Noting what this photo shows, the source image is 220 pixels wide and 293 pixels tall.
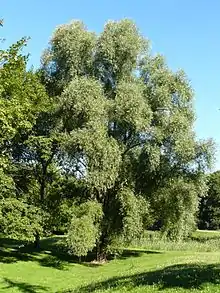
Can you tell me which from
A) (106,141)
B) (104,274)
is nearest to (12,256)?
(104,274)

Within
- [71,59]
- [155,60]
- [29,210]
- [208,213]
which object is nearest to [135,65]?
[155,60]

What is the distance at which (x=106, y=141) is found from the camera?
35.7m

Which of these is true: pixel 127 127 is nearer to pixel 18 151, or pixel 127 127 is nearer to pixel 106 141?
pixel 106 141

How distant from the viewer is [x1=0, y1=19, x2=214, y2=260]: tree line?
118 ft

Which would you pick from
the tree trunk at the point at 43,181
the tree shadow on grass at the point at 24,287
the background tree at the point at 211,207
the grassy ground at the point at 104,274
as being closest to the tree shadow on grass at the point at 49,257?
the grassy ground at the point at 104,274

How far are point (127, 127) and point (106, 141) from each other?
2.39m

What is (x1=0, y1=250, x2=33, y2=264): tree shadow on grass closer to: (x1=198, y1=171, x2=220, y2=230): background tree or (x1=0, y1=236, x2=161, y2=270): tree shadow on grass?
(x1=0, y1=236, x2=161, y2=270): tree shadow on grass

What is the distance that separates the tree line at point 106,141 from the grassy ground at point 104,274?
2234 millimetres

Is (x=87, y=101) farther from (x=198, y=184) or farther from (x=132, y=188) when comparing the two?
(x=198, y=184)

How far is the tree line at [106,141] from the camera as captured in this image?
3588cm

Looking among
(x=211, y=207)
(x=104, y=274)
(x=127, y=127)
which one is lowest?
(x=104, y=274)

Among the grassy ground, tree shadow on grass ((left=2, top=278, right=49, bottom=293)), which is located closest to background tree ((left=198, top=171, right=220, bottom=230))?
the grassy ground

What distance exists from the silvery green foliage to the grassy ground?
268 centimetres

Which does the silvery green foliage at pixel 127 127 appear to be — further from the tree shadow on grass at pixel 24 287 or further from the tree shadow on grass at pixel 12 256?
the tree shadow on grass at pixel 24 287
